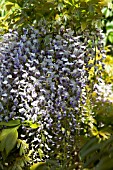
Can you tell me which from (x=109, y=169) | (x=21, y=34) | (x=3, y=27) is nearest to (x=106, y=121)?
(x=21, y=34)

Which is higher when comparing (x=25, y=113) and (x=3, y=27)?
(x=3, y=27)

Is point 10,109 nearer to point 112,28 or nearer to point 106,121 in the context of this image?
point 106,121

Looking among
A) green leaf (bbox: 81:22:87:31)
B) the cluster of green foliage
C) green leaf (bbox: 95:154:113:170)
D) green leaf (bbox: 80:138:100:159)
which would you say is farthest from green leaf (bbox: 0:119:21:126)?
green leaf (bbox: 95:154:113:170)

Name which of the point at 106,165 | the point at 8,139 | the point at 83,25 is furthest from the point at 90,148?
the point at 83,25

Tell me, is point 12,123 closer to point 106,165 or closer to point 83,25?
point 83,25

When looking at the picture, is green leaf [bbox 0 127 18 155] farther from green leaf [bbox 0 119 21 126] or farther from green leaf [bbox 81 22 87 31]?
green leaf [bbox 81 22 87 31]
